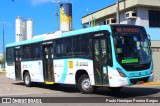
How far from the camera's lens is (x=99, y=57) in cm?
1520

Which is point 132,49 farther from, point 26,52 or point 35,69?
point 26,52

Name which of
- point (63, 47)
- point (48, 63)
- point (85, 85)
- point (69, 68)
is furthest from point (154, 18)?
point (85, 85)

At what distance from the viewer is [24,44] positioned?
894 inches

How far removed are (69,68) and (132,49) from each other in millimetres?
3929

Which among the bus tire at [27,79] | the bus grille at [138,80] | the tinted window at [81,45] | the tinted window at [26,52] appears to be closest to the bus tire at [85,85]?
the tinted window at [81,45]

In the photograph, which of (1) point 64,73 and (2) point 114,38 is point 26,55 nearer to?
(1) point 64,73

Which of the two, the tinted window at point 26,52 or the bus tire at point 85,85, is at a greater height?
the tinted window at point 26,52

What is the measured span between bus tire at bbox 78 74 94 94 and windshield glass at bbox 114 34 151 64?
2.32 m

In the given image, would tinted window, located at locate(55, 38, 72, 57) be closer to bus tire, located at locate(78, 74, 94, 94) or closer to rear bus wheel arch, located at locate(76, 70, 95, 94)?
rear bus wheel arch, located at locate(76, 70, 95, 94)

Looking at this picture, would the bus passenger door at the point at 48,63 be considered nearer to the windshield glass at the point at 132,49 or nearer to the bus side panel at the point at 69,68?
the bus side panel at the point at 69,68

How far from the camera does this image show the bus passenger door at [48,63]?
19.1 meters

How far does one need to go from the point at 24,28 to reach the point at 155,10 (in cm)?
3802

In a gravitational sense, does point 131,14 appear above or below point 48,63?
above

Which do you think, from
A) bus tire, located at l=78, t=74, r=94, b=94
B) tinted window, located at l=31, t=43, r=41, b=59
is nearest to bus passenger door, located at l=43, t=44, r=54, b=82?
tinted window, located at l=31, t=43, r=41, b=59
